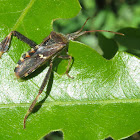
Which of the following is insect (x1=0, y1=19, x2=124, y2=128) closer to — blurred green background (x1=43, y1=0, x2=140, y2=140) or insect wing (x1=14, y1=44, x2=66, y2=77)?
insect wing (x1=14, y1=44, x2=66, y2=77)

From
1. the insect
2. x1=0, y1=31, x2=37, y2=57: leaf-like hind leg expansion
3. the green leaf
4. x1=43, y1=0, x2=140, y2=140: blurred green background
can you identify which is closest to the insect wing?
the insect

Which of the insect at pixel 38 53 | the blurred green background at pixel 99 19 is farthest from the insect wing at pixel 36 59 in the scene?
the blurred green background at pixel 99 19

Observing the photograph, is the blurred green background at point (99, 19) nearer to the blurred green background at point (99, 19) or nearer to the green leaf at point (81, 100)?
the blurred green background at point (99, 19)

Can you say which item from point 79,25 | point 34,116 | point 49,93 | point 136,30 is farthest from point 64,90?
point 79,25

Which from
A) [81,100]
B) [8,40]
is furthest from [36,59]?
[81,100]

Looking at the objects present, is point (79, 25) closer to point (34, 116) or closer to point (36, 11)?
point (36, 11)

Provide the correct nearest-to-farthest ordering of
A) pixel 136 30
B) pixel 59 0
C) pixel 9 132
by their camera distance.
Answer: pixel 9 132 < pixel 59 0 < pixel 136 30
